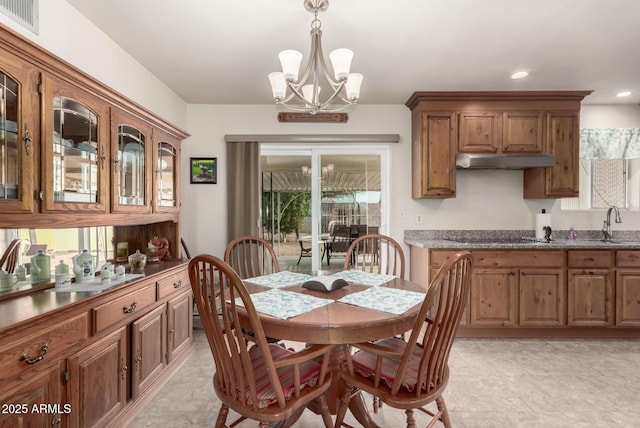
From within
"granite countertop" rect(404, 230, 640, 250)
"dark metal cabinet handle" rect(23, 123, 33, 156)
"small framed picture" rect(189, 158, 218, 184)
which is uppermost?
"small framed picture" rect(189, 158, 218, 184)

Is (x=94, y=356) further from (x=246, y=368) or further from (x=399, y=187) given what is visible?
(x=399, y=187)

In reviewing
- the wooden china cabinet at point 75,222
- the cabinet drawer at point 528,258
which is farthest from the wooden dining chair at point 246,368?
the cabinet drawer at point 528,258

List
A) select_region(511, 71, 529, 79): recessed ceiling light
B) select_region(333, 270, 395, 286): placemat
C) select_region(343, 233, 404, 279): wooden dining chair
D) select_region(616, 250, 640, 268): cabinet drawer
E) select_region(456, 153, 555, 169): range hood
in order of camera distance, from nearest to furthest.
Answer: select_region(333, 270, 395, 286): placemat < select_region(343, 233, 404, 279): wooden dining chair < select_region(511, 71, 529, 79): recessed ceiling light < select_region(616, 250, 640, 268): cabinet drawer < select_region(456, 153, 555, 169): range hood

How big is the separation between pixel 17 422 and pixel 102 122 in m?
1.48

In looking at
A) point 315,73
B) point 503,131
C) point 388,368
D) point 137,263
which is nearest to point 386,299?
point 388,368

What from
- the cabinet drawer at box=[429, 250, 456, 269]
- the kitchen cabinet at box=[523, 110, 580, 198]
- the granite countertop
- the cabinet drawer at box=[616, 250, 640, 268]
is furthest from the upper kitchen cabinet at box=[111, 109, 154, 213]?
the cabinet drawer at box=[616, 250, 640, 268]

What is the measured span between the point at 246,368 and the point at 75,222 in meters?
1.20

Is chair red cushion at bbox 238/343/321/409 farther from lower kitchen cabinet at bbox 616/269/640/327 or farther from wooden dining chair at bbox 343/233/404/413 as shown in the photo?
lower kitchen cabinet at bbox 616/269/640/327

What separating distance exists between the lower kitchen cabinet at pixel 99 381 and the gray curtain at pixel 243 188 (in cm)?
190

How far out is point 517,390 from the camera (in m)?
2.25

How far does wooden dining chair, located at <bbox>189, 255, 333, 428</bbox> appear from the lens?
124cm

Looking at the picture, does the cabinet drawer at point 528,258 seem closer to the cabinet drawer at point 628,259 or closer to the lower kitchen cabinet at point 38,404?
the cabinet drawer at point 628,259

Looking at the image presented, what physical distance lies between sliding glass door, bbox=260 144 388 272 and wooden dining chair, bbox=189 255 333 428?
2.46 metres

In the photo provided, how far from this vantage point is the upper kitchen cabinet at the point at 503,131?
3365mm
